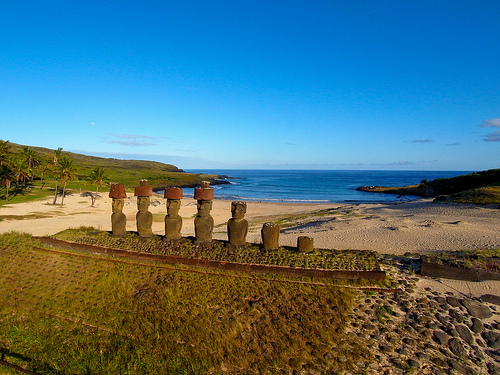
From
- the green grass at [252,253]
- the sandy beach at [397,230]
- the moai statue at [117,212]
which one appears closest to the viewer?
the green grass at [252,253]

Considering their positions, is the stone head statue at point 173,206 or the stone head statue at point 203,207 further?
the stone head statue at point 173,206

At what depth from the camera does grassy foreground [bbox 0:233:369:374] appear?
6.59m

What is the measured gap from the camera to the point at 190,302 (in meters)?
8.90

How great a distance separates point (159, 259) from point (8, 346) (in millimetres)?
5401

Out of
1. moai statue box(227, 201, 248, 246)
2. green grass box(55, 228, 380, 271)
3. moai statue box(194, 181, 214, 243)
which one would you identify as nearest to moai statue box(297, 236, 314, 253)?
green grass box(55, 228, 380, 271)

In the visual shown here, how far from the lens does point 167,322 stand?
800 centimetres

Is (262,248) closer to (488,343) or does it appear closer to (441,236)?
Answer: (488,343)

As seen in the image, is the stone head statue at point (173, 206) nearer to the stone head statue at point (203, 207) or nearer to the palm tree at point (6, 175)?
the stone head statue at point (203, 207)

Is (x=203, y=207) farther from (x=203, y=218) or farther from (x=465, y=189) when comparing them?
(x=465, y=189)

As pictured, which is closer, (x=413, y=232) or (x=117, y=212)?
(x=117, y=212)

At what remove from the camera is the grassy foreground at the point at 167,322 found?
21.6ft

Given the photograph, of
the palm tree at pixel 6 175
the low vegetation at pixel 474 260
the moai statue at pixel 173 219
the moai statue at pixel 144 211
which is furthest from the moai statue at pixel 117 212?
the palm tree at pixel 6 175

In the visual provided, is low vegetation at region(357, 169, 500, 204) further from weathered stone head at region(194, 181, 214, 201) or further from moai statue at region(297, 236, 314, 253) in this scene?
weathered stone head at region(194, 181, 214, 201)

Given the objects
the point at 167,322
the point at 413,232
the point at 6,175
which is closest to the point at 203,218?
the point at 167,322
